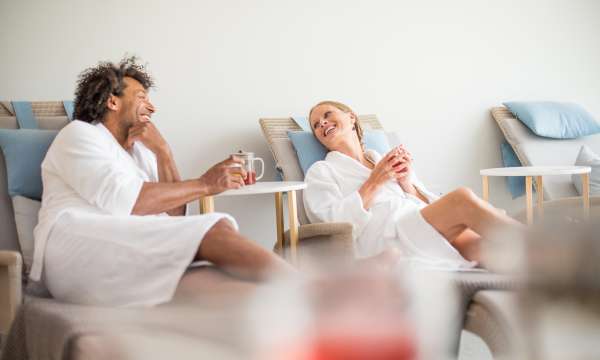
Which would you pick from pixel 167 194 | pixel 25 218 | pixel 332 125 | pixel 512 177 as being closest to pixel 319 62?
pixel 332 125

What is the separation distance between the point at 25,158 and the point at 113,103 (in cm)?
49

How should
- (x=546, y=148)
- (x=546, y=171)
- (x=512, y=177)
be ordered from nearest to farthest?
1. (x=546, y=171)
2. (x=546, y=148)
3. (x=512, y=177)

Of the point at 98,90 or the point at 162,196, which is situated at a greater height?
the point at 98,90

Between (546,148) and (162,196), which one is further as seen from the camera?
(546,148)

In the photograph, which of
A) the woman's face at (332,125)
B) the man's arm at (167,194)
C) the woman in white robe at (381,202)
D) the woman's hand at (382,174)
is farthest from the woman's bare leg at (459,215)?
the woman's face at (332,125)

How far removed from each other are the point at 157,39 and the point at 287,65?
75cm

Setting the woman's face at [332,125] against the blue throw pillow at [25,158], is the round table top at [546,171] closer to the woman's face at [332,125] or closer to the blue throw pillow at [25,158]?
the woman's face at [332,125]

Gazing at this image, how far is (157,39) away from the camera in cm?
322

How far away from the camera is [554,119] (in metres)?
3.97

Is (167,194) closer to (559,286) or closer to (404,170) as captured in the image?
(404,170)

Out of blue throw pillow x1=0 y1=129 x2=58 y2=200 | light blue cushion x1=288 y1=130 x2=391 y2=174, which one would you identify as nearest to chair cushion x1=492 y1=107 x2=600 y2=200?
light blue cushion x1=288 y1=130 x2=391 y2=174

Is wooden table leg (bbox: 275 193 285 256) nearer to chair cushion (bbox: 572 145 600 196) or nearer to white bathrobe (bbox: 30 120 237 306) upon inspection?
white bathrobe (bbox: 30 120 237 306)

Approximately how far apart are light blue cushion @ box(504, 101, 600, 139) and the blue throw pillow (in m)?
2.85

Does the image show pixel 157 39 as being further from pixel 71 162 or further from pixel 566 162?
pixel 566 162
